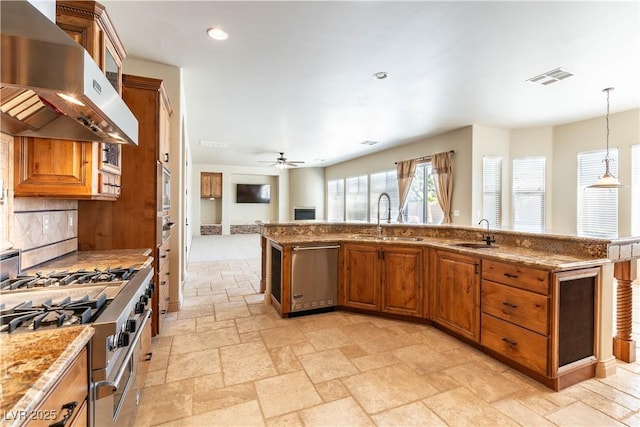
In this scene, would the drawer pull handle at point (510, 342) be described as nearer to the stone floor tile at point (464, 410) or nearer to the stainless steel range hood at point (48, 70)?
the stone floor tile at point (464, 410)

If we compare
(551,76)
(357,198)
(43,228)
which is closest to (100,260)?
(43,228)

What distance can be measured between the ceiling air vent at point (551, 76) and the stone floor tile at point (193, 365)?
15.5 ft

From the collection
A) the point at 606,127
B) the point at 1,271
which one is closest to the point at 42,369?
the point at 1,271

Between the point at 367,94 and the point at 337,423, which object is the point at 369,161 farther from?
the point at 337,423

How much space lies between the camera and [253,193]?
12.1 m

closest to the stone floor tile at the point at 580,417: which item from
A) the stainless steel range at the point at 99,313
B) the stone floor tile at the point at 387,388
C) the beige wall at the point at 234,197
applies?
the stone floor tile at the point at 387,388

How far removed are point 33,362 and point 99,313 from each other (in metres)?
0.39

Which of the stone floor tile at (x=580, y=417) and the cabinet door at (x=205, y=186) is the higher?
the cabinet door at (x=205, y=186)

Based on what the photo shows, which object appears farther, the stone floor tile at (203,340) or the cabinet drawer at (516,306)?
the stone floor tile at (203,340)

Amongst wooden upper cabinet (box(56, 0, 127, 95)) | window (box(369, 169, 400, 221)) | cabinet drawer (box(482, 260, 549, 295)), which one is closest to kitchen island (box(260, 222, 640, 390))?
cabinet drawer (box(482, 260, 549, 295))

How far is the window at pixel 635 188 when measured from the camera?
4.73m

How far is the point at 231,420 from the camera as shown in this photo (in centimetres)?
176

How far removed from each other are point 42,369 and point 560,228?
747 centimetres

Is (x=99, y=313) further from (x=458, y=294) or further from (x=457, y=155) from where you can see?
(x=457, y=155)
